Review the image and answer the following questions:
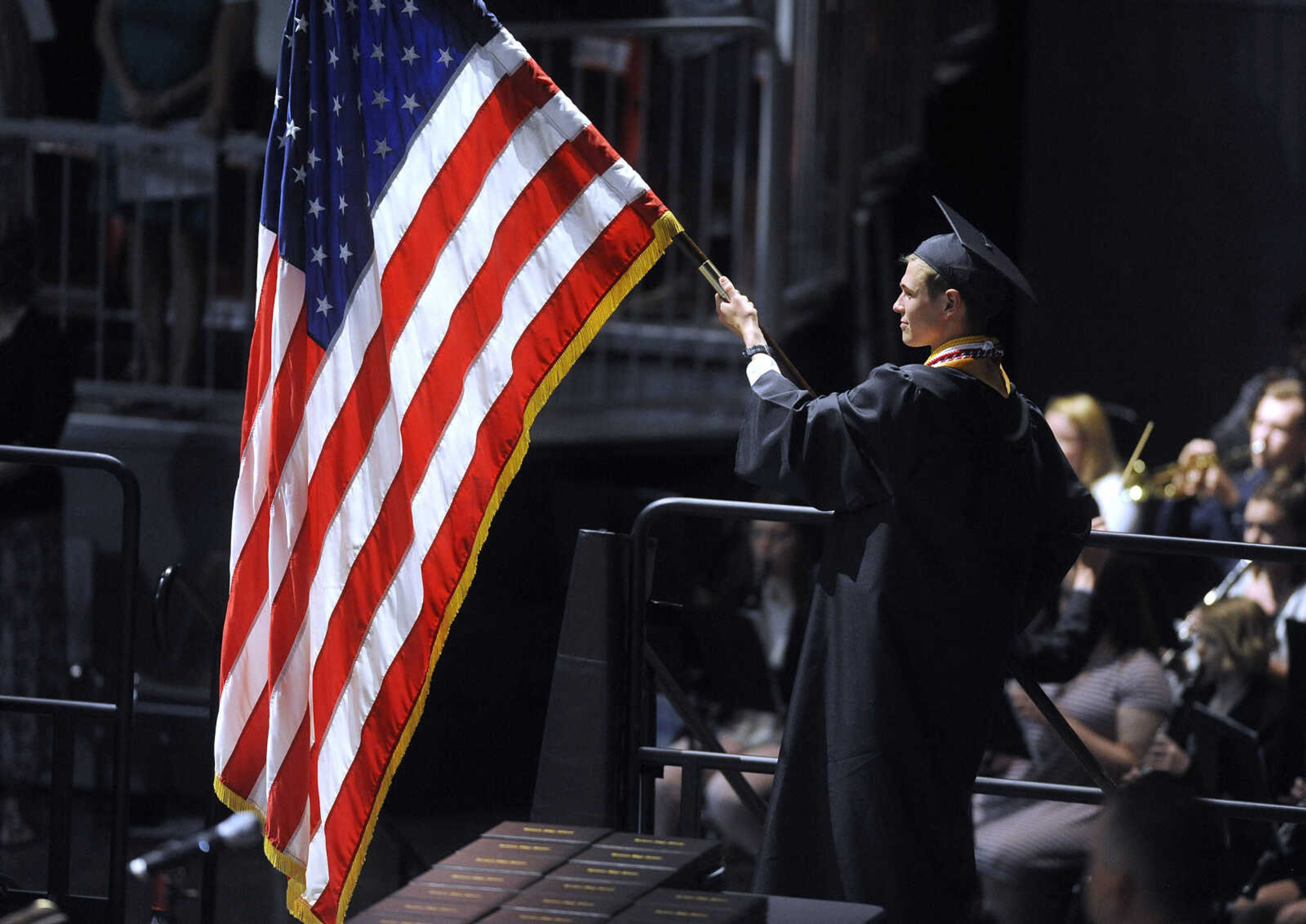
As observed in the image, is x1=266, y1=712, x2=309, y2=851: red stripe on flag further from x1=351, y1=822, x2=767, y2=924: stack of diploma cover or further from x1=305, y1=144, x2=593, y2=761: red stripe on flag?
x1=351, y1=822, x2=767, y2=924: stack of diploma cover

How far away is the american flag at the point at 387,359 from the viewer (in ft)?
13.6

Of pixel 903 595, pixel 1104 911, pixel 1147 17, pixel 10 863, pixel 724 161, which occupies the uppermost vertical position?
pixel 1147 17

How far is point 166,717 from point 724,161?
314cm

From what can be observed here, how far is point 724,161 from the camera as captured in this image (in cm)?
819

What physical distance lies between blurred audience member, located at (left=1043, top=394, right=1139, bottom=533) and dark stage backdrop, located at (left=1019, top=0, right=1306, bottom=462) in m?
3.15

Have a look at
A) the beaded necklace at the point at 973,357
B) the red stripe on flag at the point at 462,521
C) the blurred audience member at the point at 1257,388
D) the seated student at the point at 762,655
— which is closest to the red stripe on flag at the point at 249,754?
the red stripe on flag at the point at 462,521

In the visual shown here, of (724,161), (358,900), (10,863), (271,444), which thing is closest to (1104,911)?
(271,444)

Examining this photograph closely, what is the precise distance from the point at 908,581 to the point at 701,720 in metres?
0.82

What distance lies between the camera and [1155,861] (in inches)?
115

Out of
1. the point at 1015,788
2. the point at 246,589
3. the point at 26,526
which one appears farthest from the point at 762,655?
the point at 26,526

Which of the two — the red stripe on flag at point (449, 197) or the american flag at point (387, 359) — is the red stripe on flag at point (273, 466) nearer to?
the american flag at point (387, 359)

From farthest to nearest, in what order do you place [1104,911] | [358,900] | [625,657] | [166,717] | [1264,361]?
1. [1264,361]
2. [166,717]
3. [358,900]
4. [625,657]
5. [1104,911]

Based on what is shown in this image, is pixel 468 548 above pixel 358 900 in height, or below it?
above

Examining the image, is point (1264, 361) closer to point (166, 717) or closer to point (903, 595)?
point (166, 717)
